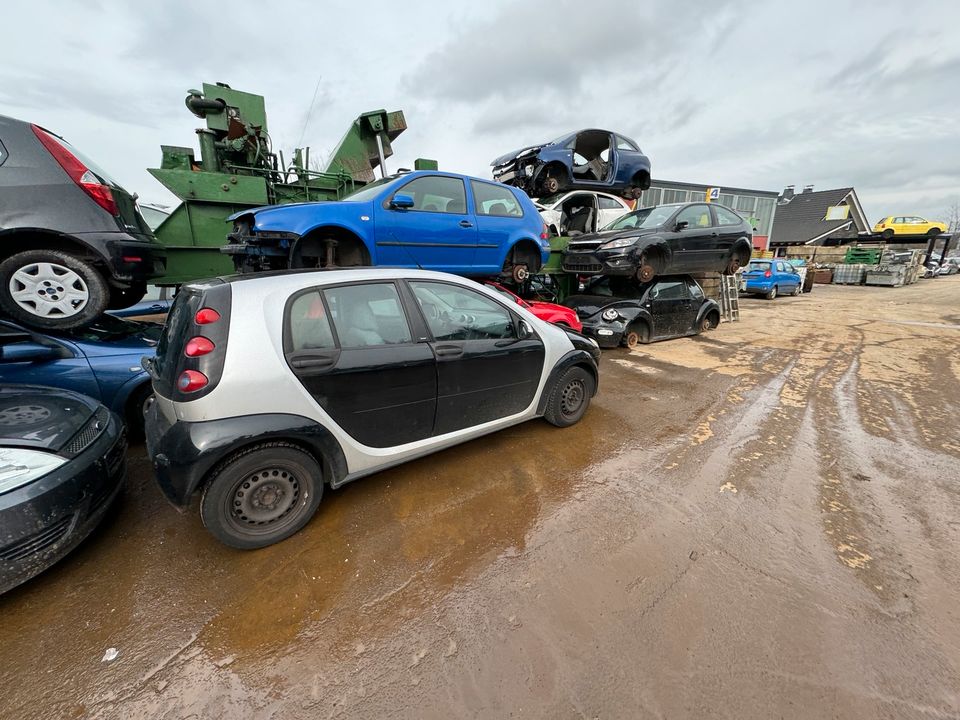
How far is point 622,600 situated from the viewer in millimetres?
1914

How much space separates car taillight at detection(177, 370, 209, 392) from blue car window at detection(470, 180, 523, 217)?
13.3ft

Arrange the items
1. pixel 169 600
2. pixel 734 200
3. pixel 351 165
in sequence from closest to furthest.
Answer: pixel 169 600, pixel 351 165, pixel 734 200

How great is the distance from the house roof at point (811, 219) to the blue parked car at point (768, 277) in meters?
21.7

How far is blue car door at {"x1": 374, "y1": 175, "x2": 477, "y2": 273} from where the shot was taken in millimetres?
4516

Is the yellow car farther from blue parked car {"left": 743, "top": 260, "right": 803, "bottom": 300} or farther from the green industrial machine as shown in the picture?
the green industrial machine

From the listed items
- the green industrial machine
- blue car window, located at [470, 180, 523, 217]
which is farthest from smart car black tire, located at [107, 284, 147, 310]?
blue car window, located at [470, 180, 523, 217]

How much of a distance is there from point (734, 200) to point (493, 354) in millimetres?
30675

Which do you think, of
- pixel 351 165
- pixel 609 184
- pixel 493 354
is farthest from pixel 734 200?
pixel 493 354

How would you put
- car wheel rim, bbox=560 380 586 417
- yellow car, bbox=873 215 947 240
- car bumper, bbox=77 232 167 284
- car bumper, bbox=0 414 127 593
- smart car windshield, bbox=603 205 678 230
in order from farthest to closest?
yellow car, bbox=873 215 947 240
smart car windshield, bbox=603 205 678 230
car wheel rim, bbox=560 380 586 417
car bumper, bbox=77 232 167 284
car bumper, bbox=0 414 127 593

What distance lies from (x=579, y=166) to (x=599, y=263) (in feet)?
11.8

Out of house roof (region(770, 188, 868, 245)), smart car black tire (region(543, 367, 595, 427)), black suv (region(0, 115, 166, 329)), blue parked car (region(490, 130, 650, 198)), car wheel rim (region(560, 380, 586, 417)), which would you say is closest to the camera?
black suv (region(0, 115, 166, 329))

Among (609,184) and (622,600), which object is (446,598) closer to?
(622,600)

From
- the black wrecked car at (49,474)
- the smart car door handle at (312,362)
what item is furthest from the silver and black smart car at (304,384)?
the black wrecked car at (49,474)

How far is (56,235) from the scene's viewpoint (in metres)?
3.22
